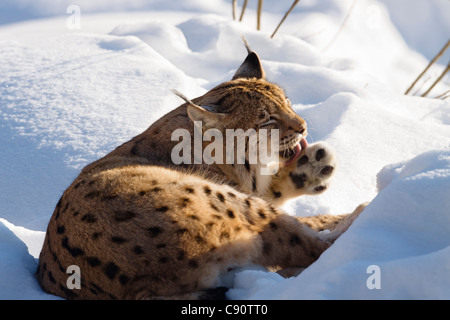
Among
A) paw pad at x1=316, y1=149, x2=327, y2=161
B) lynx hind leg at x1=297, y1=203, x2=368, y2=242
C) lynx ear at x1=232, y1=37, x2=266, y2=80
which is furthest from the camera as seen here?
lynx ear at x1=232, y1=37, x2=266, y2=80

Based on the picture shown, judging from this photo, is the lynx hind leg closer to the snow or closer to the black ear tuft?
the snow

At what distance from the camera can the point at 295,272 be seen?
7.97 ft

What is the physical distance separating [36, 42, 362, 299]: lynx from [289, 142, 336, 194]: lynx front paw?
18cm

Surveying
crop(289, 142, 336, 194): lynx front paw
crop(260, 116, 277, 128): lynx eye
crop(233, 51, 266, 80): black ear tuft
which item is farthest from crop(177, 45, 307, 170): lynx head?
crop(233, 51, 266, 80): black ear tuft

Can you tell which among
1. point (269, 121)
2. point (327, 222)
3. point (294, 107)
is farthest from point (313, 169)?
point (294, 107)

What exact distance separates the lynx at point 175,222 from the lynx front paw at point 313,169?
0.18 metres

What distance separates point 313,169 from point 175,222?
1.41 meters

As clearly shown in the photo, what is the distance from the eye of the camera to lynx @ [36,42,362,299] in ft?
6.80

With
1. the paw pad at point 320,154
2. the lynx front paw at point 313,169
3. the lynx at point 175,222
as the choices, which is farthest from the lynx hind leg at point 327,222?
the paw pad at point 320,154

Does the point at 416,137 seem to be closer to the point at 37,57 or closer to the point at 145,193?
the point at 145,193

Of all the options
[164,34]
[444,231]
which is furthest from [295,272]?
[164,34]

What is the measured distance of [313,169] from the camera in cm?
335
